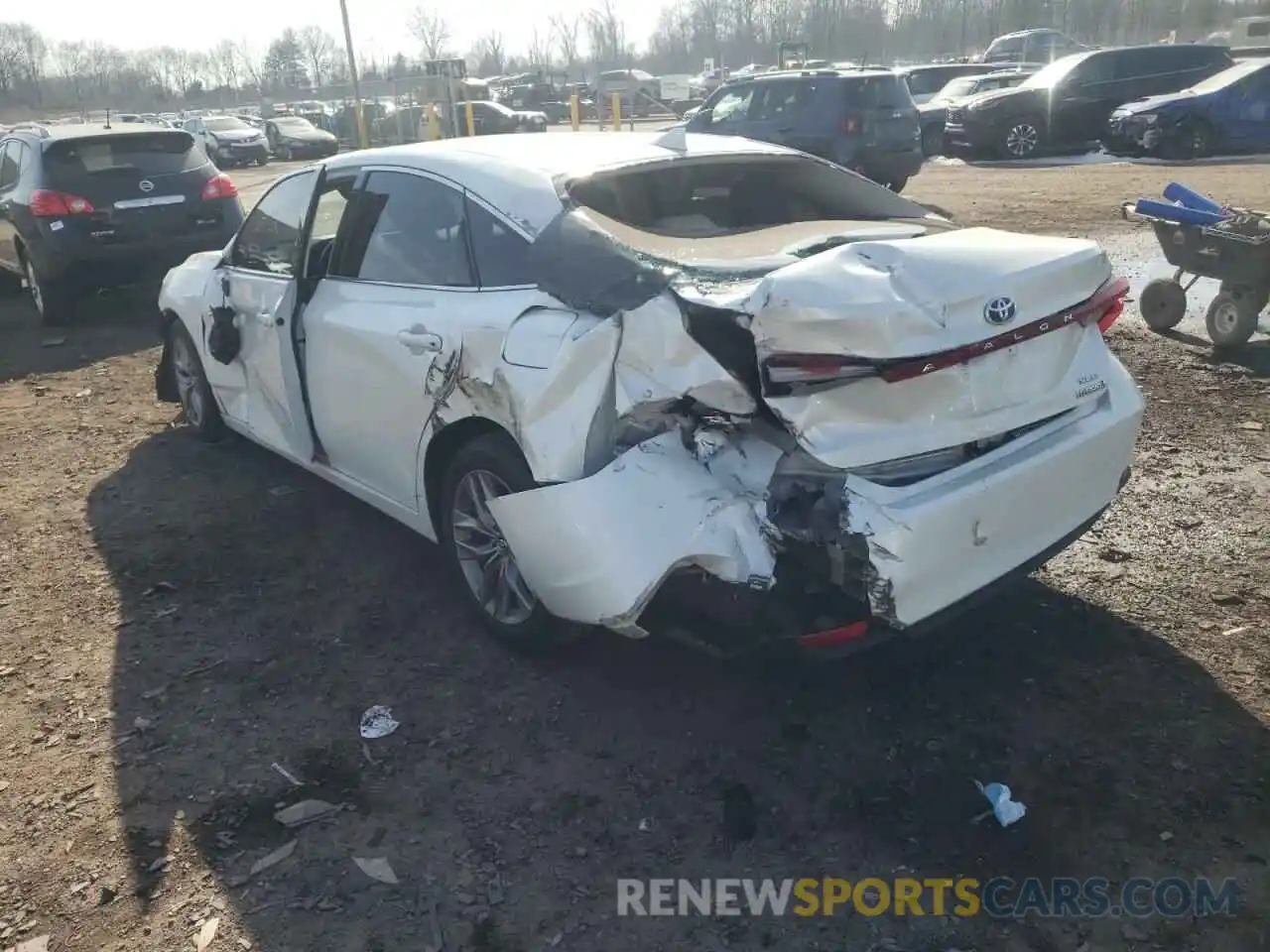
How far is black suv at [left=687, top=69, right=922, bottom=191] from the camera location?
14234 mm

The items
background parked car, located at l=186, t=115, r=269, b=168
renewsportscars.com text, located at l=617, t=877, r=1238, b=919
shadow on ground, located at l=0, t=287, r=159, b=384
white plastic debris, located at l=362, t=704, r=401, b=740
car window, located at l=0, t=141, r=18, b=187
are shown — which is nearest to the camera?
renewsportscars.com text, located at l=617, t=877, r=1238, b=919

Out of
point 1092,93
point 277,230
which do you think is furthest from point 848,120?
point 277,230

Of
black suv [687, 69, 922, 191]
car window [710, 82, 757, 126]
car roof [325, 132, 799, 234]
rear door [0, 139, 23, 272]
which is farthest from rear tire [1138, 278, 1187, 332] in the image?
rear door [0, 139, 23, 272]

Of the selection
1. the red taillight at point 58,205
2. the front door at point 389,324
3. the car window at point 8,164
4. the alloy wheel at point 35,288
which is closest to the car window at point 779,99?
the red taillight at point 58,205

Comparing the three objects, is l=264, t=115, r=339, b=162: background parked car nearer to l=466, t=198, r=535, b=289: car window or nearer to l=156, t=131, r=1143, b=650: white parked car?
l=156, t=131, r=1143, b=650: white parked car

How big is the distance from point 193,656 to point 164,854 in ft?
3.71

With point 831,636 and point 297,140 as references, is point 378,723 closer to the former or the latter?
point 831,636

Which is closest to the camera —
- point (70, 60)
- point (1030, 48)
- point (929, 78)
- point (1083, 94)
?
point (1083, 94)

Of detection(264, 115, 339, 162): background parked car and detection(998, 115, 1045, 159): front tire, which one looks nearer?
detection(998, 115, 1045, 159): front tire

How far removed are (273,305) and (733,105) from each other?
1220cm

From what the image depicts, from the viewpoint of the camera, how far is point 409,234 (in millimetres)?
4023

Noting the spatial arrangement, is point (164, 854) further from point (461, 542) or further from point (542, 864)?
point (461, 542)

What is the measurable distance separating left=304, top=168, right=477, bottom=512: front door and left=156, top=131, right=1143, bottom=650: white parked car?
1 centimetres

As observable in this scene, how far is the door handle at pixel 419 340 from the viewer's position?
3.62m
